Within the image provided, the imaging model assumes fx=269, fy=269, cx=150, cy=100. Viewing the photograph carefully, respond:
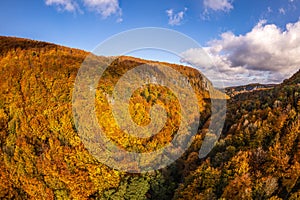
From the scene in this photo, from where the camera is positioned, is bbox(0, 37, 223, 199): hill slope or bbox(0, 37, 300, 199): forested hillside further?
bbox(0, 37, 223, 199): hill slope

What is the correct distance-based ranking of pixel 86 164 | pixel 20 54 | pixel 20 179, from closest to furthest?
pixel 86 164, pixel 20 179, pixel 20 54

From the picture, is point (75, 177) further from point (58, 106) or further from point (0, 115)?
point (0, 115)

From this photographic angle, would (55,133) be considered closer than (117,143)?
No

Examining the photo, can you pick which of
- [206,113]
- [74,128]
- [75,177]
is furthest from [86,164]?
[206,113]

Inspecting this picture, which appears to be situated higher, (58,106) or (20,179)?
(58,106)

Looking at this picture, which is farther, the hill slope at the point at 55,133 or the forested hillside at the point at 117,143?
the hill slope at the point at 55,133

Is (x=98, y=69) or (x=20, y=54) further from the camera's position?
(x=20, y=54)

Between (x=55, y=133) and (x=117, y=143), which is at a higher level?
(x=55, y=133)

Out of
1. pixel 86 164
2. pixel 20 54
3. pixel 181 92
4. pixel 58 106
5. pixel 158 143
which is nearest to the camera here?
pixel 86 164
